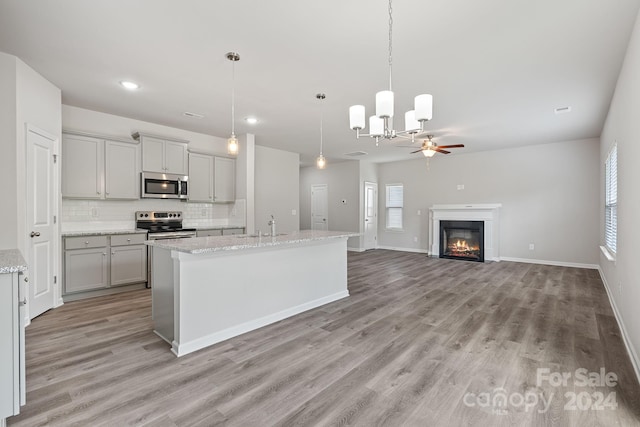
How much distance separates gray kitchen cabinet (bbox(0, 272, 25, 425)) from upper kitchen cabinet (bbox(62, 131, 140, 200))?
3.26m

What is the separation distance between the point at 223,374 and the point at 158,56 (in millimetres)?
2895

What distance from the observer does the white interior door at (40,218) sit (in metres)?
3.33

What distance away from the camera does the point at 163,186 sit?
510 cm

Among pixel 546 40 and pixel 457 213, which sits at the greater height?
pixel 546 40

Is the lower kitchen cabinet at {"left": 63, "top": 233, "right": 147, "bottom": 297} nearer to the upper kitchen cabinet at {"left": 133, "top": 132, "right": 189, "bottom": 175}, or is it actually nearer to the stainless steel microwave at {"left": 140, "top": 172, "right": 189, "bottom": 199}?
the stainless steel microwave at {"left": 140, "top": 172, "right": 189, "bottom": 199}

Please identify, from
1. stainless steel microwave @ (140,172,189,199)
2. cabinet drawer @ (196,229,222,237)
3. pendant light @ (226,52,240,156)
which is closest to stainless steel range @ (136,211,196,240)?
cabinet drawer @ (196,229,222,237)

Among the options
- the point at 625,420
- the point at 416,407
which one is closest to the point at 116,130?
the point at 416,407

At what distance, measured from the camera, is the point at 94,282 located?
423cm

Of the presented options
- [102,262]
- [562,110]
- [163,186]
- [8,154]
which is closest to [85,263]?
[102,262]

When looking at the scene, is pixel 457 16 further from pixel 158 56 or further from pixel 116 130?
pixel 116 130

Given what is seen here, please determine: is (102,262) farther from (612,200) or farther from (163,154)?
(612,200)

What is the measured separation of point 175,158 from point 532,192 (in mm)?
7265

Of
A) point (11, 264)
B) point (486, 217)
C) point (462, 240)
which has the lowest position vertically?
point (462, 240)

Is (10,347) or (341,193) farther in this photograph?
(341,193)
